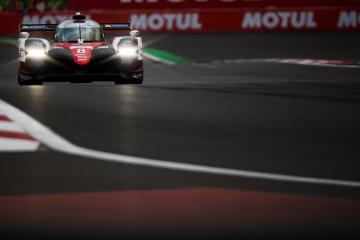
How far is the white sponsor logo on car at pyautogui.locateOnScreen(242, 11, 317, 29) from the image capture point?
134ft

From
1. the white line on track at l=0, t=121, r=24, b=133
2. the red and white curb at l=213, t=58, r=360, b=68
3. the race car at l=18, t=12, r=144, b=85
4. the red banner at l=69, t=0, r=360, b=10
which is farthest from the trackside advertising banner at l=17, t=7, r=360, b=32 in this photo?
the white line on track at l=0, t=121, r=24, b=133

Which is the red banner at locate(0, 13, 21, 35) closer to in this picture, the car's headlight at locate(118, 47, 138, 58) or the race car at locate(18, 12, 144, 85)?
the race car at locate(18, 12, 144, 85)

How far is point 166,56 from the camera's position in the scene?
1165 inches

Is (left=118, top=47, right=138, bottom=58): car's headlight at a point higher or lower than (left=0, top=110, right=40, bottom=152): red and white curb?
higher

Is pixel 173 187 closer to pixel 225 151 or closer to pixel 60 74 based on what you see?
pixel 225 151

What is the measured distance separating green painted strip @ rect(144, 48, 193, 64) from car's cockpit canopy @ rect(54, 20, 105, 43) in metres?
9.41

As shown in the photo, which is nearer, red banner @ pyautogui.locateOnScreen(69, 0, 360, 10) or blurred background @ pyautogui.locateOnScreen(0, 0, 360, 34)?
blurred background @ pyautogui.locateOnScreen(0, 0, 360, 34)

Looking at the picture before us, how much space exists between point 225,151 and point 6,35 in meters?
31.6

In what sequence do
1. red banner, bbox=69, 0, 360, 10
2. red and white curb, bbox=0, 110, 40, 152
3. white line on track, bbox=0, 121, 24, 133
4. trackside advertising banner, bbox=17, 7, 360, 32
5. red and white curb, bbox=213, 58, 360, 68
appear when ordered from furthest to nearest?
red banner, bbox=69, 0, 360, 10 < trackside advertising banner, bbox=17, 7, 360, 32 < red and white curb, bbox=213, 58, 360, 68 < white line on track, bbox=0, 121, 24, 133 < red and white curb, bbox=0, 110, 40, 152

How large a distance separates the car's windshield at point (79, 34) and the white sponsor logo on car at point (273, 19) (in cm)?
2346

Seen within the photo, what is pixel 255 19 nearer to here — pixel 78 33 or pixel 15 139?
pixel 78 33

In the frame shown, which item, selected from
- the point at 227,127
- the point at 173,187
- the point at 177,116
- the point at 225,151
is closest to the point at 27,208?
the point at 173,187

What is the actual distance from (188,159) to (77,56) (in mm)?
7714

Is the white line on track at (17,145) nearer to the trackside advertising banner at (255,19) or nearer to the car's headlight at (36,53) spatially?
the car's headlight at (36,53)
